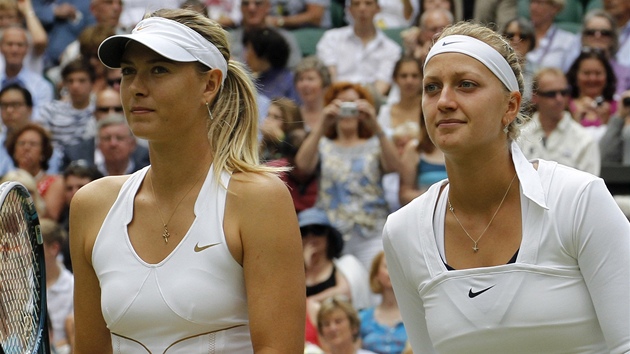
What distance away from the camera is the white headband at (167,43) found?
3.07m

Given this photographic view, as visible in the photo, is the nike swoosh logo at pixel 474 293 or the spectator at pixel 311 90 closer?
the nike swoosh logo at pixel 474 293

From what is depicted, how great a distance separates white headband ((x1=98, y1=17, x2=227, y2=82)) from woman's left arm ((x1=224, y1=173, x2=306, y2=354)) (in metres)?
0.37

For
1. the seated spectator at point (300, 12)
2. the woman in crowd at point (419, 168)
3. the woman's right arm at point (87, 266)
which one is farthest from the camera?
the seated spectator at point (300, 12)

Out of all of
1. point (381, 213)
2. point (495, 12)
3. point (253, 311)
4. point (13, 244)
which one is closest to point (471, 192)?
point (253, 311)

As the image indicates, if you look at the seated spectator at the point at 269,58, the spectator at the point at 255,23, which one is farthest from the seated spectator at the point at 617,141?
the spectator at the point at 255,23

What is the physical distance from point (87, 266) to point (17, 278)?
19 cm

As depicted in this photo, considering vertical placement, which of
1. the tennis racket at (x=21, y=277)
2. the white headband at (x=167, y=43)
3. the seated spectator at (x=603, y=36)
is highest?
the white headband at (x=167, y=43)

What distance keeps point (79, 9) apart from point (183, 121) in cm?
841

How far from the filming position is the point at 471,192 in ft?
10.5

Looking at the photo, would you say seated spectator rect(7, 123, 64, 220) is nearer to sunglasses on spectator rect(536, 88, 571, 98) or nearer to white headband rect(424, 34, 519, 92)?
sunglasses on spectator rect(536, 88, 571, 98)

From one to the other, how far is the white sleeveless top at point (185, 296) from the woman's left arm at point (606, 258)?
89cm

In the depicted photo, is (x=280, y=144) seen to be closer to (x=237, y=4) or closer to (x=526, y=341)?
(x=237, y=4)

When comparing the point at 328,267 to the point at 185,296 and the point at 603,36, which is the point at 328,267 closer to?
the point at 603,36

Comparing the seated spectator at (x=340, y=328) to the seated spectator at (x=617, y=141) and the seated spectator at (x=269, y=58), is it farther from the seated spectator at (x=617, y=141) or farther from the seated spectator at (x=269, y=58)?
the seated spectator at (x=269, y=58)
